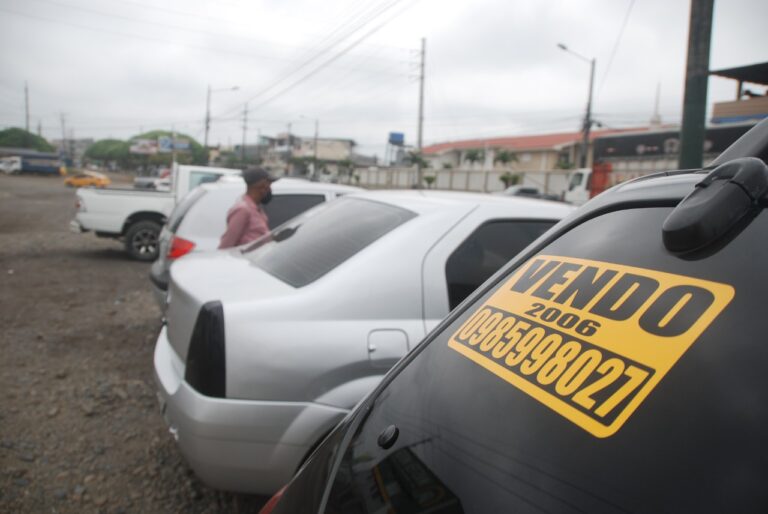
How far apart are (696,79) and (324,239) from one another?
467 centimetres

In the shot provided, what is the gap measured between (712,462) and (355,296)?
1721 millimetres

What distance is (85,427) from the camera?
3379 millimetres

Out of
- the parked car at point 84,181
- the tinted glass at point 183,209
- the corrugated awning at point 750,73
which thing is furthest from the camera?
the parked car at point 84,181

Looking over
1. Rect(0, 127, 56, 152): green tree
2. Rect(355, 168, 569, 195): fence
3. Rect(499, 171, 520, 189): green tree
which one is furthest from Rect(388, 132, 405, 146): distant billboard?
Rect(0, 127, 56, 152): green tree

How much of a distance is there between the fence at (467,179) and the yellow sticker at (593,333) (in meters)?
32.4

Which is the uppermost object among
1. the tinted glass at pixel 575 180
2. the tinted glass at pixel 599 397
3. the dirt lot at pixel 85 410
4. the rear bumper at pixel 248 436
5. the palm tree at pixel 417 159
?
the palm tree at pixel 417 159

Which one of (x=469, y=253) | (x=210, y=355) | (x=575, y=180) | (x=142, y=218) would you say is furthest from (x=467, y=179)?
(x=210, y=355)

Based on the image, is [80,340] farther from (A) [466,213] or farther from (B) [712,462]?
(B) [712,462]

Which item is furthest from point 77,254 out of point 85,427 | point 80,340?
point 85,427

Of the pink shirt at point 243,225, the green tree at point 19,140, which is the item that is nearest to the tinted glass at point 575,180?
the pink shirt at point 243,225

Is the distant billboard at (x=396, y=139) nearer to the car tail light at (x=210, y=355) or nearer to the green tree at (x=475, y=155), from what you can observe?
the green tree at (x=475, y=155)

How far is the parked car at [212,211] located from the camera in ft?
16.5

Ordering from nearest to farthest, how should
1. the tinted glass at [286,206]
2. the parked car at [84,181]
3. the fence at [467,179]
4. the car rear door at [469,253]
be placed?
1. the car rear door at [469,253]
2. the tinted glass at [286,206]
3. the fence at [467,179]
4. the parked car at [84,181]

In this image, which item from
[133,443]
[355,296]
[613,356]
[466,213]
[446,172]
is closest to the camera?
[613,356]
